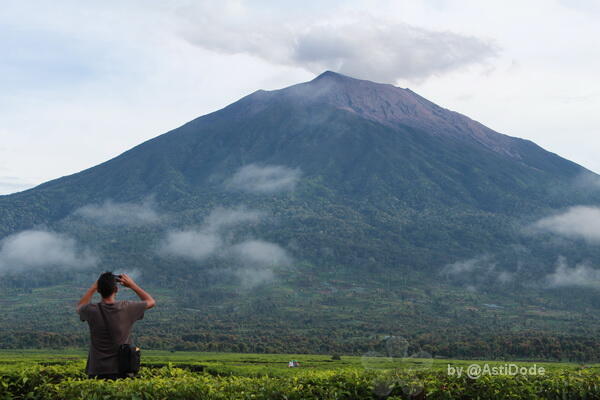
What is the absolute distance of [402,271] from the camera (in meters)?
149

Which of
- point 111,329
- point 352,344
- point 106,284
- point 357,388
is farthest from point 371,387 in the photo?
point 352,344

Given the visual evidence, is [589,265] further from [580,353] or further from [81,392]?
[81,392]

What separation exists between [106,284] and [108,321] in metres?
0.51

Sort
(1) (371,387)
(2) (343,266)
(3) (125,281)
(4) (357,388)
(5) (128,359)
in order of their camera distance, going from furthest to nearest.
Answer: (2) (343,266), (3) (125,281), (5) (128,359), (4) (357,388), (1) (371,387)

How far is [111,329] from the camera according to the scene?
28.3 feet

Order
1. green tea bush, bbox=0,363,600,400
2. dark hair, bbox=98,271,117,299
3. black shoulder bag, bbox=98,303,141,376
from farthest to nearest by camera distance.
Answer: black shoulder bag, bbox=98,303,141,376 → dark hair, bbox=98,271,117,299 → green tea bush, bbox=0,363,600,400

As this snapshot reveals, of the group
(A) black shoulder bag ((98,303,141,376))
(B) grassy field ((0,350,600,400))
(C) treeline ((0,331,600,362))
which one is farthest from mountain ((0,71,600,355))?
(A) black shoulder bag ((98,303,141,376))

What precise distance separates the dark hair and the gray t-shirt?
0.17m

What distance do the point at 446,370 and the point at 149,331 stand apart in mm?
88541

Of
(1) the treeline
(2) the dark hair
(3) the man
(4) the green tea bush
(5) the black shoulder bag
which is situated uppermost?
(2) the dark hair

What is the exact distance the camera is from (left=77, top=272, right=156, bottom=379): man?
863 centimetres

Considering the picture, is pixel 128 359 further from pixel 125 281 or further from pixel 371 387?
pixel 371 387

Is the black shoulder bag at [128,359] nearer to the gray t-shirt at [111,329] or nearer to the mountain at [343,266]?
the gray t-shirt at [111,329]

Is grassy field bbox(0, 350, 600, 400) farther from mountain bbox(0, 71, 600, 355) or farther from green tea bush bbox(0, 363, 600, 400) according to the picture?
mountain bbox(0, 71, 600, 355)
